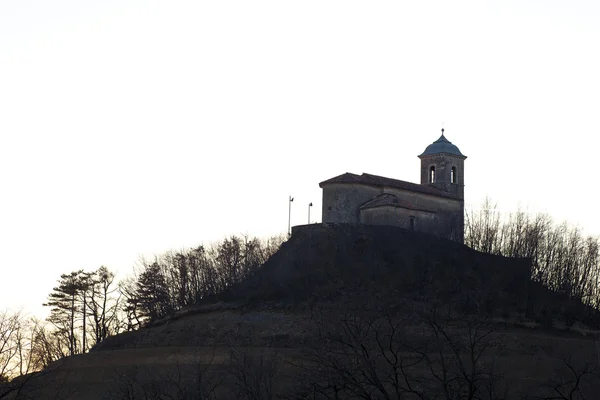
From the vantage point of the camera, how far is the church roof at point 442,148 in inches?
3000

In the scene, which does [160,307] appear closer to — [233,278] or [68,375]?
[233,278]

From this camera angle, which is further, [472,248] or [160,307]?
[160,307]

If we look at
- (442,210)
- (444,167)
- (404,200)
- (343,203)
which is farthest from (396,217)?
(444,167)

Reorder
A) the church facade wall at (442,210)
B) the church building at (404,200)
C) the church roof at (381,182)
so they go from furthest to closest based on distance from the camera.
Answer: the church facade wall at (442,210) < the church roof at (381,182) < the church building at (404,200)

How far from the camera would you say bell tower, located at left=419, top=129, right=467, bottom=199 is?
Result: 75500 millimetres

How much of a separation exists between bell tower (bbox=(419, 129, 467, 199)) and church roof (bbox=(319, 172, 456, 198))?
2106mm

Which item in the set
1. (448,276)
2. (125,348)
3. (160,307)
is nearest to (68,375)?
(125,348)

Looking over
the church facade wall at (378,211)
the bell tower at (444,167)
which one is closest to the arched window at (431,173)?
the bell tower at (444,167)

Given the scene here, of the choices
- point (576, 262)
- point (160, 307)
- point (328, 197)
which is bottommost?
Answer: point (160, 307)

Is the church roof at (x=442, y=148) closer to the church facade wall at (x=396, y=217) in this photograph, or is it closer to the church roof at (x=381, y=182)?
the church roof at (x=381, y=182)

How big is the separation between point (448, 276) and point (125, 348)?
2571cm

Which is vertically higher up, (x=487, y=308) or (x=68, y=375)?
(x=487, y=308)

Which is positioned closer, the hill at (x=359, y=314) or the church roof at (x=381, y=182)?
the hill at (x=359, y=314)

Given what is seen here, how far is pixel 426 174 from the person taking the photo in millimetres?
76500
